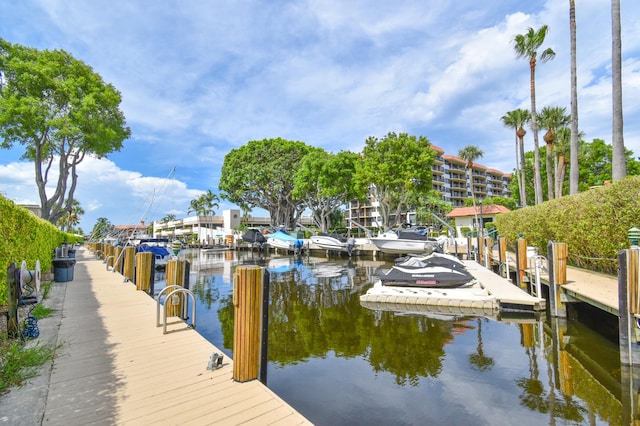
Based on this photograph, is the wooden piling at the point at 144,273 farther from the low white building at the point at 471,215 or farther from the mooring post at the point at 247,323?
the low white building at the point at 471,215

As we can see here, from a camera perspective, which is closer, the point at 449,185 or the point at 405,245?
the point at 405,245

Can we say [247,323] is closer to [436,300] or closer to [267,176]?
[436,300]

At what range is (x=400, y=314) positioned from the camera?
863cm

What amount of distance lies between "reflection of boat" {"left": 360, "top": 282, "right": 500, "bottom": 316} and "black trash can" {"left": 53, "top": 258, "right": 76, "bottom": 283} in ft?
32.4

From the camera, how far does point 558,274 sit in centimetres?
777

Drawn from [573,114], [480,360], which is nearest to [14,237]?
[480,360]

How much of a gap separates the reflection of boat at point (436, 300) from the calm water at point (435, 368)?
48 cm

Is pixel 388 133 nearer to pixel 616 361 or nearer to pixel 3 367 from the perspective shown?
pixel 616 361

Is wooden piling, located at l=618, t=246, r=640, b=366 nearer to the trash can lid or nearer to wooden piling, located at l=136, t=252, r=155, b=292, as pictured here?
wooden piling, located at l=136, t=252, r=155, b=292

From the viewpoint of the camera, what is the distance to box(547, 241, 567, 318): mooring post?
775cm

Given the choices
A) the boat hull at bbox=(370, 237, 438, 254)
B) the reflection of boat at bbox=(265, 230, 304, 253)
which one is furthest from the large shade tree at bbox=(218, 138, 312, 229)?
the boat hull at bbox=(370, 237, 438, 254)

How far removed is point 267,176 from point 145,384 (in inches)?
1379

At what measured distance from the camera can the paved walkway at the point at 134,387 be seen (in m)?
2.80

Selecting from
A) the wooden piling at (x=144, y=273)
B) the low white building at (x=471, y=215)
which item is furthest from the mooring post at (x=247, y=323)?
the low white building at (x=471, y=215)
